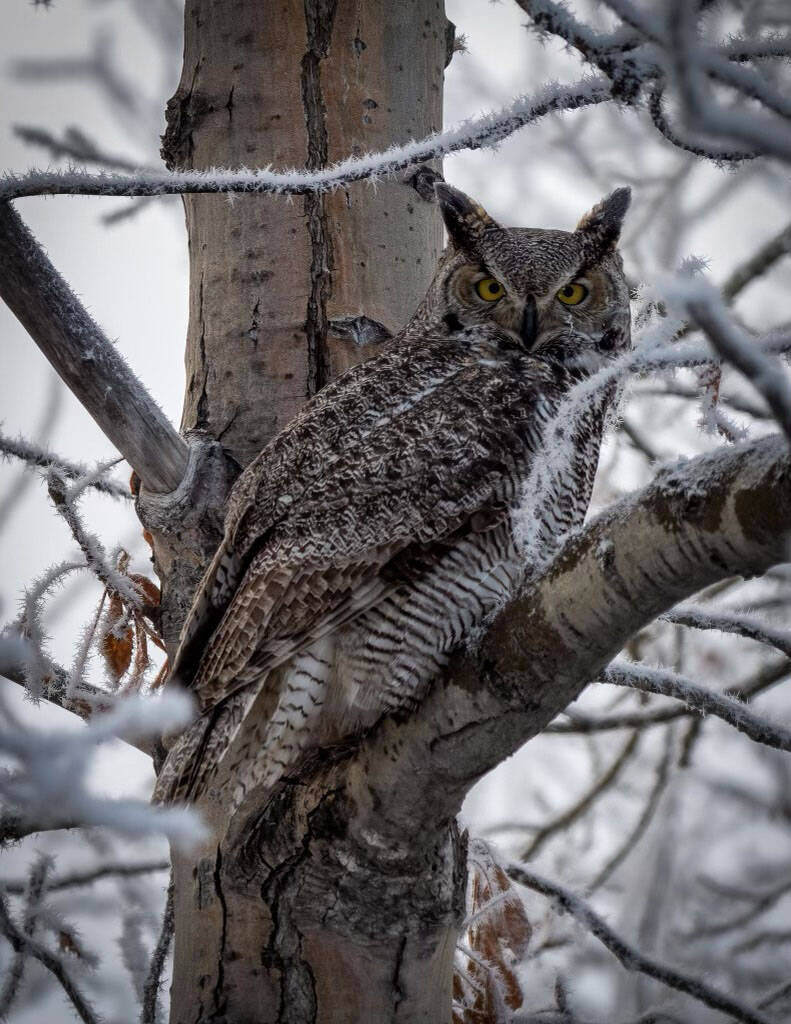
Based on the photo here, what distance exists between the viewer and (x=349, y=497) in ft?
6.22

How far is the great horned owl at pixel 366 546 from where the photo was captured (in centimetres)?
183

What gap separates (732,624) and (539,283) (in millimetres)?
846

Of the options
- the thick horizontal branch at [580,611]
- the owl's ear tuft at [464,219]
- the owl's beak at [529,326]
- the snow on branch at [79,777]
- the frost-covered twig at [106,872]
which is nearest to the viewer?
the snow on branch at [79,777]

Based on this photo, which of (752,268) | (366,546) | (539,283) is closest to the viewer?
(366,546)

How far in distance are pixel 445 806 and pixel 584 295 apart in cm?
122

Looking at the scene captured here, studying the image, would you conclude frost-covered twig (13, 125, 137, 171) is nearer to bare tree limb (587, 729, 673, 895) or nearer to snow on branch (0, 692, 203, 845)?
snow on branch (0, 692, 203, 845)

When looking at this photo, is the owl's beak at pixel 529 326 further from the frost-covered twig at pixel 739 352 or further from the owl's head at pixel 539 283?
the frost-covered twig at pixel 739 352

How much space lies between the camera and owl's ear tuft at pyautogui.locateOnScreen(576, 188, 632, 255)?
2.32 m

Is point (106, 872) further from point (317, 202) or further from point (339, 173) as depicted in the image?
point (339, 173)

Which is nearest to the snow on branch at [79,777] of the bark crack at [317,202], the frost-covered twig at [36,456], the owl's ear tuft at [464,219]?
the frost-covered twig at [36,456]

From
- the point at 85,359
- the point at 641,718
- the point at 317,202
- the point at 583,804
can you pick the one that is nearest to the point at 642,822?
the point at 583,804

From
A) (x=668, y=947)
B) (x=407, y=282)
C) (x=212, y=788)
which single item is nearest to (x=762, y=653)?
(x=668, y=947)

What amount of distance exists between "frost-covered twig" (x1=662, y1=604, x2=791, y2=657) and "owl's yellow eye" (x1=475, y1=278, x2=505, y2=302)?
0.80 meters

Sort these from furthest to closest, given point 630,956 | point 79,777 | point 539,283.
Answer: point 539,283 → point 630,956 → point 79,777
